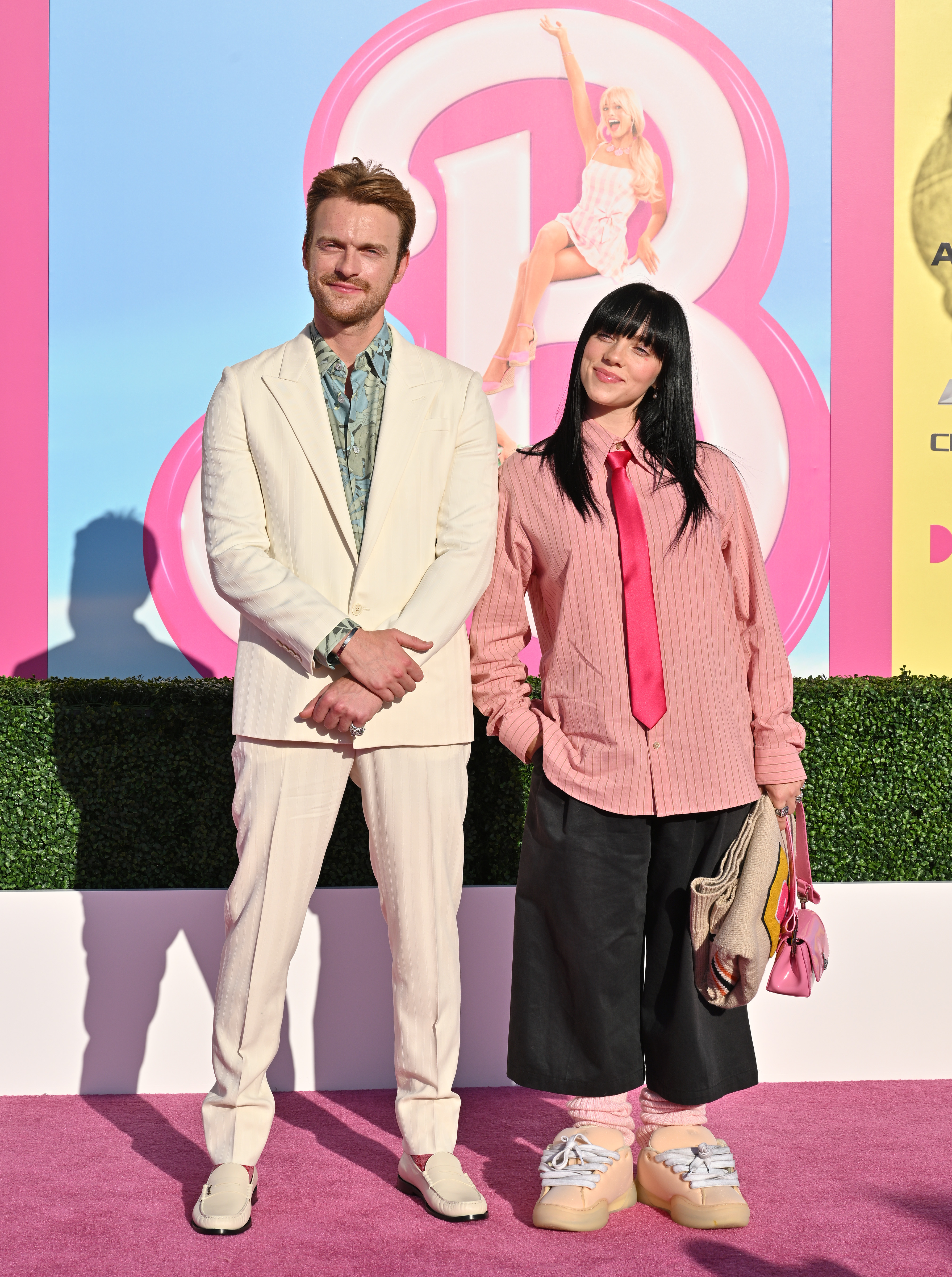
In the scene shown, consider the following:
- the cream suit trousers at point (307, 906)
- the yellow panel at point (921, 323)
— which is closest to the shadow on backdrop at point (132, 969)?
the cream suit trousers at point (307, 906)

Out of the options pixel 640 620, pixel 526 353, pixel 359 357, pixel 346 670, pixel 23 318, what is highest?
pixel 23 318

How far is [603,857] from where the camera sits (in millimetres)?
2592

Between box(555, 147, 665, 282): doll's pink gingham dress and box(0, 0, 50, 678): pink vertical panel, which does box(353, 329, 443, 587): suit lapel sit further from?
box(0, 0, 50, 678): pink vertical panel

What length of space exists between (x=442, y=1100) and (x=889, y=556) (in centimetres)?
352

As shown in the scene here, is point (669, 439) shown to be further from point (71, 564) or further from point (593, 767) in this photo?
point (71, 564)

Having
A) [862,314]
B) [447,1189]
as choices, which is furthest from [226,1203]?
[862,314]

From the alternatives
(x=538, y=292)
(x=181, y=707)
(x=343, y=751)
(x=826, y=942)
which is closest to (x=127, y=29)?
(x=538, y=292)

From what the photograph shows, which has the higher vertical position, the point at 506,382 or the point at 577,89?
the point at 577,89

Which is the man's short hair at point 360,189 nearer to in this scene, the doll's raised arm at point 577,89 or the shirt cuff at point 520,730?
the shirt cuff at point 520,730

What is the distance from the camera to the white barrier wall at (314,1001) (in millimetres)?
3475

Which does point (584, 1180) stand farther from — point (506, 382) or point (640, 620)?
point (506, 382)

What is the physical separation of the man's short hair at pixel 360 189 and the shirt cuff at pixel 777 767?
4.79ft

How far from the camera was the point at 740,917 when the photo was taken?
2492mm

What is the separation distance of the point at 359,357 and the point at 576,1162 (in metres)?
1.84
